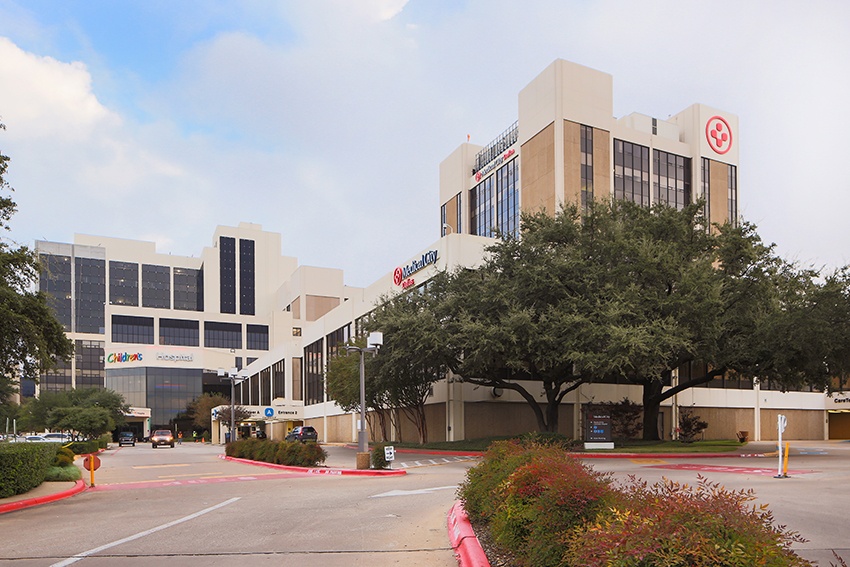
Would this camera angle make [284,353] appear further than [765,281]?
Yes

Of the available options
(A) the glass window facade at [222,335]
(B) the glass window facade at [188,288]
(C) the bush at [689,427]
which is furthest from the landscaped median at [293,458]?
(B) the glass window facade at [188,288]

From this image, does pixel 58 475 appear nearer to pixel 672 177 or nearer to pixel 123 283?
pixel 672 177

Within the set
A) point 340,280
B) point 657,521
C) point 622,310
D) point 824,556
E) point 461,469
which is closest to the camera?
point 657,521

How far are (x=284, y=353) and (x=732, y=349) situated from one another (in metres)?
59.0

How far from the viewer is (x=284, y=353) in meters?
87.2

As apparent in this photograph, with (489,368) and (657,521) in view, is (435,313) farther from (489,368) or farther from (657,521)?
(657,521)

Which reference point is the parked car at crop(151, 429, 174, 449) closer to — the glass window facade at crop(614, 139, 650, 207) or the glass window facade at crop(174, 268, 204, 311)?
the glass window facade at crop(614, 139, 650, 207)

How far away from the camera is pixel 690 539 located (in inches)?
174

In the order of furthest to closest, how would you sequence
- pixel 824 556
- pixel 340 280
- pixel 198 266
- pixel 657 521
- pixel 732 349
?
pixel 198 266, pixel 340 280, pixel 732 349, pixel 824 556, pixel 657 521

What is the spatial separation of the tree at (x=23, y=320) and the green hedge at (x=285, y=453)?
12163mm

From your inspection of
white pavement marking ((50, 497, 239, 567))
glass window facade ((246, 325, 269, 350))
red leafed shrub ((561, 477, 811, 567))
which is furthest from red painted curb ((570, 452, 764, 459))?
glass window facade ((246, 325, 269, 350))

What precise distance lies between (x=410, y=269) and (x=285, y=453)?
2301 cm

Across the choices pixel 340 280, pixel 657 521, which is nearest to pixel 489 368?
pixel 657 521

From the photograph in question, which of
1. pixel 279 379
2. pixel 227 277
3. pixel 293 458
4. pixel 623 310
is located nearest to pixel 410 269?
pixel 623 310
